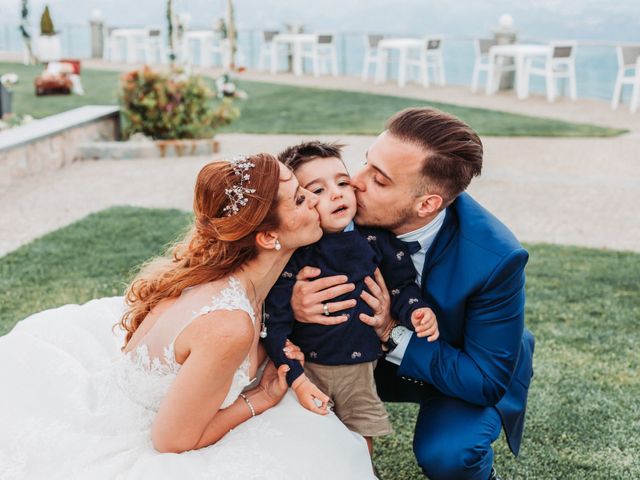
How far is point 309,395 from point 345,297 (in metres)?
0.35

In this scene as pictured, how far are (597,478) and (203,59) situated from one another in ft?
73.0

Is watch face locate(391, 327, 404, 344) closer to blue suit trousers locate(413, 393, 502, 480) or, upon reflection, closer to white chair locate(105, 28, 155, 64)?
blue suit trousers locate(413, 393, 502, 480)

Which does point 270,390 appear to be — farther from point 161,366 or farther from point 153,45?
point 153,45

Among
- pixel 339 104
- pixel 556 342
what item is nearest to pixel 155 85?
pixel 339 104

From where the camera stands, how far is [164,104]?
10.4 metres

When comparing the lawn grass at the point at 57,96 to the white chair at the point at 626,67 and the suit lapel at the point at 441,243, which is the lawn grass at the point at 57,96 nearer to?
the white chair at the point at 626,67

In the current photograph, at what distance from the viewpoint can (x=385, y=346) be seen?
2990 millimetres

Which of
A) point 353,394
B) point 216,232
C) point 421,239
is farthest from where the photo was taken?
point 421,239

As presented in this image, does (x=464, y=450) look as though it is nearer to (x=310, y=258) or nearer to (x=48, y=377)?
(x=310, y=258)

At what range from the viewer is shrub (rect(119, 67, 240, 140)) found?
10.4 meters

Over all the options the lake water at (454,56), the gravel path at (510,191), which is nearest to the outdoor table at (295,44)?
the lake water at (454,56)

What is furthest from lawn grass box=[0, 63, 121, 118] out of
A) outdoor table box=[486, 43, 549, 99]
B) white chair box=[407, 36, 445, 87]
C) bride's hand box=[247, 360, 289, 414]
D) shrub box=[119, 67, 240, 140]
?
bride's hand box=[247, 360, 289, 414]

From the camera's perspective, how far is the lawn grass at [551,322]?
3646mm

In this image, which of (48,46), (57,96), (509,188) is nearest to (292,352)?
(509,188)
